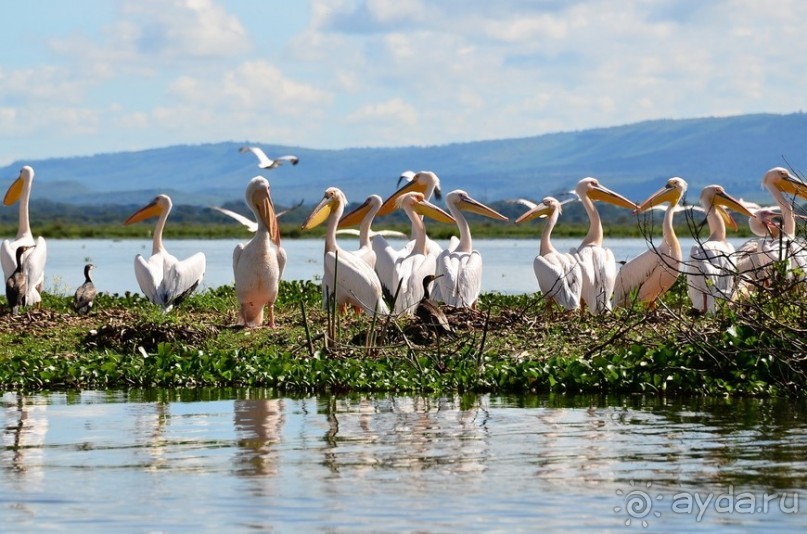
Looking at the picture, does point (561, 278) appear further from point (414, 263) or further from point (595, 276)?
point (414, 263)

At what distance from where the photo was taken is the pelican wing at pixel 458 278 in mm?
13164

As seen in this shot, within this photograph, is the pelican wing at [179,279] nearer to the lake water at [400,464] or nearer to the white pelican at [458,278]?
the white pelican at [458,278]

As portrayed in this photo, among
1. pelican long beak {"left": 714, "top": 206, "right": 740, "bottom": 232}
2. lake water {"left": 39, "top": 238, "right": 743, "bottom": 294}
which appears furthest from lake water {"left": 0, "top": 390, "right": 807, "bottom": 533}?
lake water {"left": 39, "top": 238, "right": 743, "bottom": 294}

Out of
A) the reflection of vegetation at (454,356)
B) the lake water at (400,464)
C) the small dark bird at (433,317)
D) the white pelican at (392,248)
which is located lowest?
the lake water at (400,464)

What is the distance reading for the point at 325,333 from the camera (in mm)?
10414

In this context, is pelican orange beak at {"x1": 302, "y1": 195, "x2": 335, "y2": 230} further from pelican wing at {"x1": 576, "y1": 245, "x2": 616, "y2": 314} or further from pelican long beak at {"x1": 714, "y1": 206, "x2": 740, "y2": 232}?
pelican long beak at {"x1": 714, "y1": 206, "x2": 740, "y2": 232}

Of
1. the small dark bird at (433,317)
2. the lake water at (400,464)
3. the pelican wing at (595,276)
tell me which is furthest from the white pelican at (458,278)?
the lake water at (400,464)

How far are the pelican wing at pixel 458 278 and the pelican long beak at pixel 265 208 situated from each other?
1545 millimetres

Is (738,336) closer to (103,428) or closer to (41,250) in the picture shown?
(103,428)

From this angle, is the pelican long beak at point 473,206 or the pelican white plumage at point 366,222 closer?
the pelican white plumage at point 366,222

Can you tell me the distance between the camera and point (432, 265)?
13945mm

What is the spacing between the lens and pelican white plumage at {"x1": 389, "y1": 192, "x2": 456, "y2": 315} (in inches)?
521

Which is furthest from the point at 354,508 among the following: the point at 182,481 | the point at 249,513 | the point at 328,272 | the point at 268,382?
the point at 328,272

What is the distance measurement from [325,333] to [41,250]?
590cm
